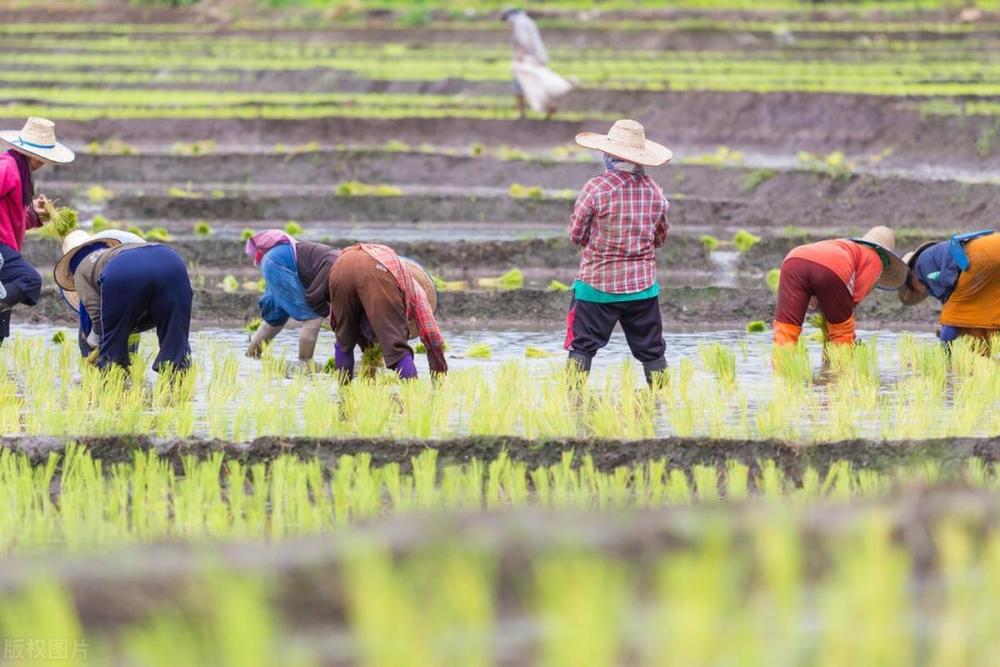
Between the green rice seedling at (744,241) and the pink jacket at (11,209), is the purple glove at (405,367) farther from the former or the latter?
the green rice seedling at (744,241)

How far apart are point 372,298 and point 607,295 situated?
1097 mm

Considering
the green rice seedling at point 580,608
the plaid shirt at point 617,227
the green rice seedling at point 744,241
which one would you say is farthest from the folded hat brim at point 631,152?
the green rice seedling at point 744,241

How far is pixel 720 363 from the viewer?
28.3ft

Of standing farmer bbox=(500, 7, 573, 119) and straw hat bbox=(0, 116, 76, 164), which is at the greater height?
standing farmer bbox=(500, 7, 573, 119)

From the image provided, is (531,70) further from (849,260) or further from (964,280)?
(849,260)

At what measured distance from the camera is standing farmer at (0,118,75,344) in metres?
9.00

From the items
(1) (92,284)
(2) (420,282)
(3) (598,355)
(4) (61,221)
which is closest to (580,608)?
(2) (420,282)

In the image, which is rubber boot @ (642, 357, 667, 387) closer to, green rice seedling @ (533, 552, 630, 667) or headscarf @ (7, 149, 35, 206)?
headscarf @ (7, 149, 35, 206)

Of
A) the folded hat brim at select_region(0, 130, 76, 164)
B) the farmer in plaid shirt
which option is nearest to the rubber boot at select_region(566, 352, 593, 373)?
the farmer in plaid shirt

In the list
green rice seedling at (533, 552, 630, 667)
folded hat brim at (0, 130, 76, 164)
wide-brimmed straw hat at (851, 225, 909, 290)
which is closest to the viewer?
green rice seedling at (533, 552, 630, 667)

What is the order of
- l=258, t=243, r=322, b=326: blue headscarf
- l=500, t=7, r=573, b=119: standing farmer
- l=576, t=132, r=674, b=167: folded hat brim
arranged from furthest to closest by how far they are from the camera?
l=500, t=7, r=573, b=119: standing farmer < l=258, t=243, r=322, b=326: blue headscarf < l=576, t=132, r=674, b=167: folded hat brim

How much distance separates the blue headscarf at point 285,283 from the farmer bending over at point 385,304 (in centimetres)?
38

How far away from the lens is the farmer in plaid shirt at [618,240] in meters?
8.24

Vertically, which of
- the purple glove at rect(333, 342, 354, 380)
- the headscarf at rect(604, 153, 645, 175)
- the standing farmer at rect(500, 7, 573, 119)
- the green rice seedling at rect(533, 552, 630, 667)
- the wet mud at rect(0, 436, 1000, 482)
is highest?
the standing farmer at rect(500, 7, 573, 119)
